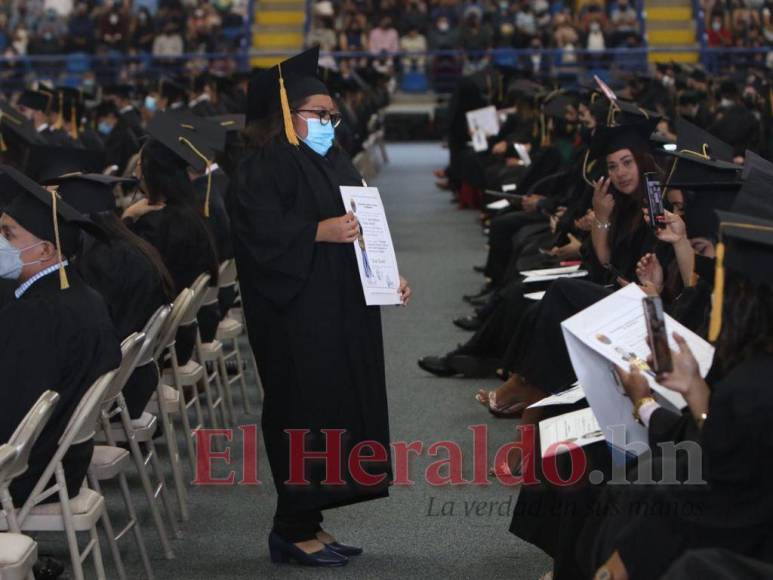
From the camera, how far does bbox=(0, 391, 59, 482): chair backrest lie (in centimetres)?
367

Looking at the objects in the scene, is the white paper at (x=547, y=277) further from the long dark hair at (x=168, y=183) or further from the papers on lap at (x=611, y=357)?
the papers on lap at (x=611, y=357)

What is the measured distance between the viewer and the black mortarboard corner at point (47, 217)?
421 cm

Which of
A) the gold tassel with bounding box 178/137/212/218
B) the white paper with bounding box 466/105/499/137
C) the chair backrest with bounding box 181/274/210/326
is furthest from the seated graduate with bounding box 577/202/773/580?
the white paper with bounding box 466/105/499/137

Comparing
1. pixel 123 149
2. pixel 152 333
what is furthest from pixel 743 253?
pixel 123 149

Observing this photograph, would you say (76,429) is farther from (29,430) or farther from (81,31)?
(81,31)

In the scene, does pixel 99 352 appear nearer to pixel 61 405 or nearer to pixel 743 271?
pixel 61 405

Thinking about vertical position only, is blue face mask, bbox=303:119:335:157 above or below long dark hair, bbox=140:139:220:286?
above

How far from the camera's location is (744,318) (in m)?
3.08

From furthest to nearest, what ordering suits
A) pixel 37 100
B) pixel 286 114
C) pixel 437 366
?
pixel 37 100, pixel 437 366, pixel 286 114

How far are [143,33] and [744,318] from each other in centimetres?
2348

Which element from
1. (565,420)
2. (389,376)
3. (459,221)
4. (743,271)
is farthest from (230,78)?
(743,271)

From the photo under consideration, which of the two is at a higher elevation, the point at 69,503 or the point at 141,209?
the point at 141,209

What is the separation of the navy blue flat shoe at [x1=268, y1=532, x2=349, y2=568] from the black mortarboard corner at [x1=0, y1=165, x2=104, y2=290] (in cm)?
128

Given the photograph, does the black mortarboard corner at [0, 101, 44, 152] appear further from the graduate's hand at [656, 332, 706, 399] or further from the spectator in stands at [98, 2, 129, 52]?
the spectator in stands at [98, 2, 129, 52]
